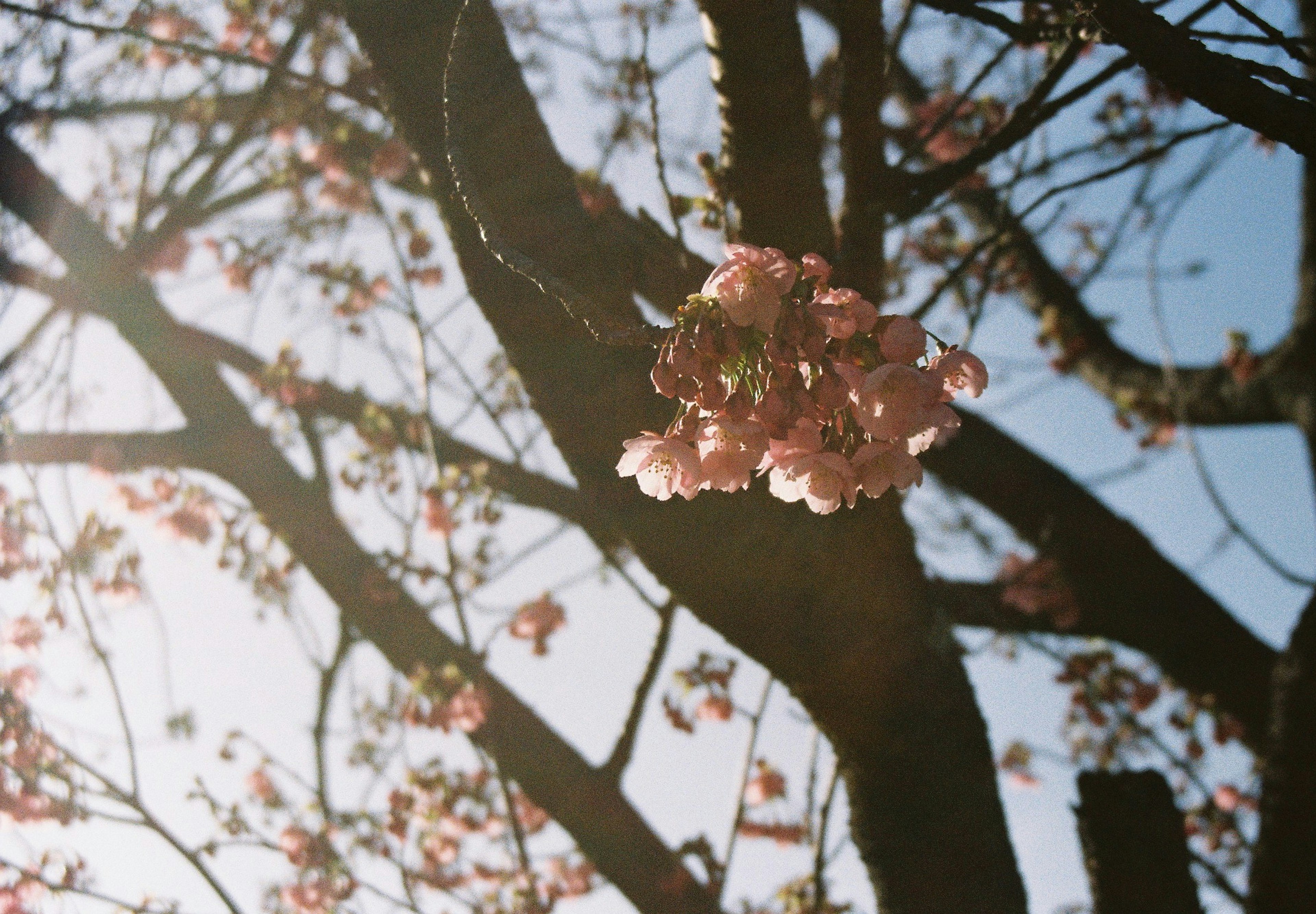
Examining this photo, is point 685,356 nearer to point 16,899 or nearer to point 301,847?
point 16,899

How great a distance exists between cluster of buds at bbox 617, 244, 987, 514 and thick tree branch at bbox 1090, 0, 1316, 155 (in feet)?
1.53

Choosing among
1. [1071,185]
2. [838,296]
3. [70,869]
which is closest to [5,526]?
[70,869]

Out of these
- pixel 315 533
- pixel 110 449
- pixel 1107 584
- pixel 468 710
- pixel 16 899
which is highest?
pixel 1107 584

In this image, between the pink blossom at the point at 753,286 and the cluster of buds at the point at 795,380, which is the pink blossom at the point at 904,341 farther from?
the pink blossom at the point at 753,286

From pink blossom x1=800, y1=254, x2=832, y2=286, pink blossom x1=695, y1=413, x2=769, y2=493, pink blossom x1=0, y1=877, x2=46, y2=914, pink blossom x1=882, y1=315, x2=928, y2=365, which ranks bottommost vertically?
pink blossom x1=0, y1=877, x2=46, y2=914

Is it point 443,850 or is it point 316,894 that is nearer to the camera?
point 316,894

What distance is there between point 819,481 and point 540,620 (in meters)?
2.79

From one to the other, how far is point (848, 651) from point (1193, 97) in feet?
3.49

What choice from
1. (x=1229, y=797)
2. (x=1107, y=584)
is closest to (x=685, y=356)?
(x=1107, y=584)

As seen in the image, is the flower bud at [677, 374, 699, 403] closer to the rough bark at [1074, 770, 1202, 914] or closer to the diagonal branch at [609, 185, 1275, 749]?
the rough bark at [1074, 770, 1202, 914]

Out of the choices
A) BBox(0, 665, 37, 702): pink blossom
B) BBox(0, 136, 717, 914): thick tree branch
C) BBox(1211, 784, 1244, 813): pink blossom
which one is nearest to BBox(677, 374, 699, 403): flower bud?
BBox(0, 136, 717, 914): thick tree branch

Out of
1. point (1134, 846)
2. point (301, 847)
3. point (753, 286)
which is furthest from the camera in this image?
point (301, 847)

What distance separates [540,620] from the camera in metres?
3.78

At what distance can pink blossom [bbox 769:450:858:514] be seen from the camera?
1092 mm
